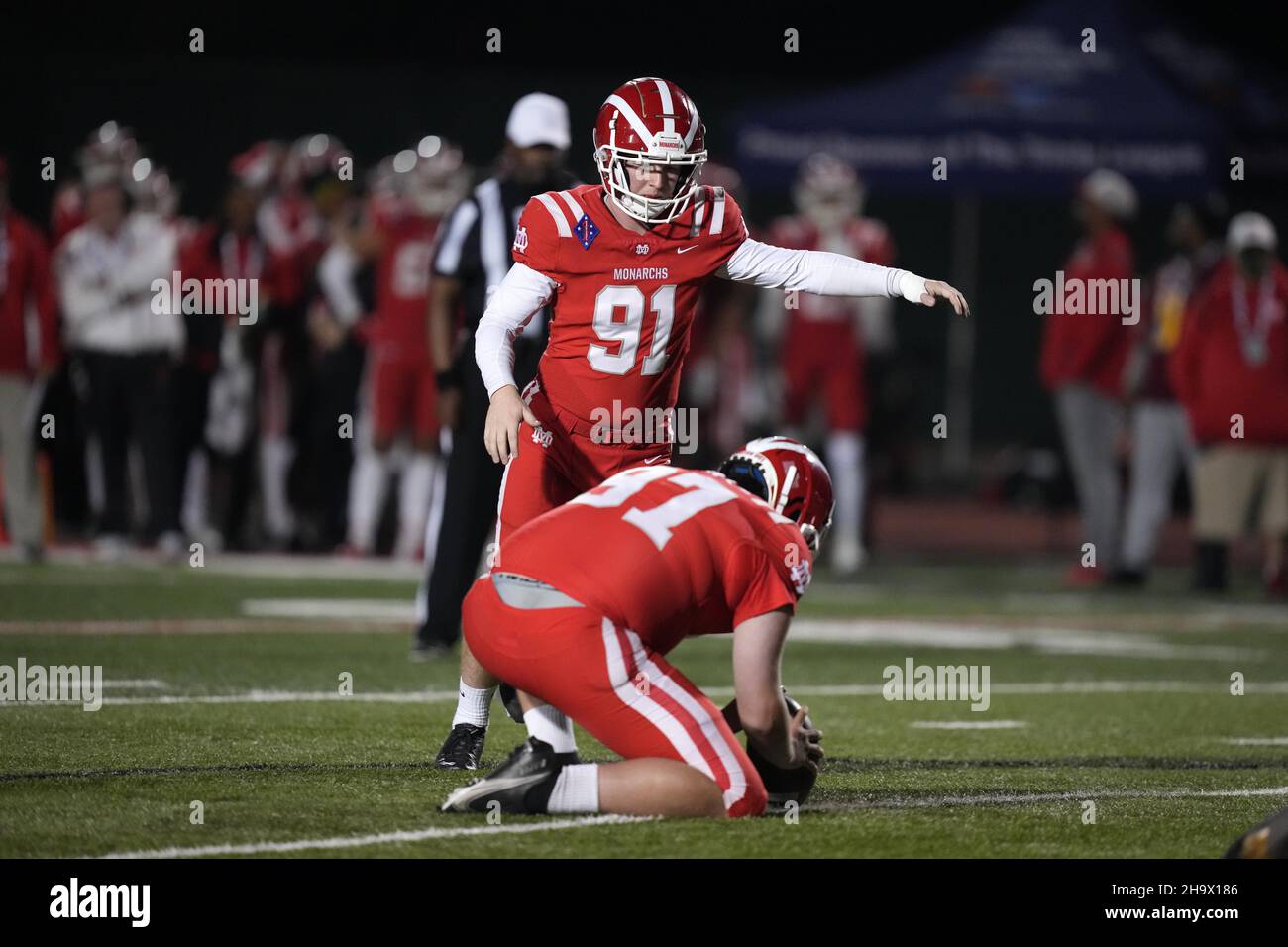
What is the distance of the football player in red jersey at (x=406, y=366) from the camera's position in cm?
1530

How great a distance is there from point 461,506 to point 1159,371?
7670 mm

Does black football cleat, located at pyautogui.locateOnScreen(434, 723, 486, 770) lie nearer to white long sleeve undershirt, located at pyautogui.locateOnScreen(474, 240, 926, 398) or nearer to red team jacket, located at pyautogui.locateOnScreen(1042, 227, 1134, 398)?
white long sleeve undershirt, located at pyautogui.locateOnScreen(474, 240, 926, 398)

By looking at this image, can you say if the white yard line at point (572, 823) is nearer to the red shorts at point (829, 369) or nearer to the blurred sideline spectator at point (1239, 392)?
the blurred sideline spectator at point (1239, 392)

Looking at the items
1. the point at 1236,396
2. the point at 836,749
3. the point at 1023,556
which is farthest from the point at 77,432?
the point at 836,749

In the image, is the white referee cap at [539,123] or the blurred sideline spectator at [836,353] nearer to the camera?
the white referee cap at [539,123]

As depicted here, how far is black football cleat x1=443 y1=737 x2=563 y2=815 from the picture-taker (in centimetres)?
539

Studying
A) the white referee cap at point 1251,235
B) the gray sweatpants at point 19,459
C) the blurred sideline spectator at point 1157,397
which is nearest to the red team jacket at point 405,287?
the gray sweatpants at point 19,459

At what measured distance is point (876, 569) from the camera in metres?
15.3

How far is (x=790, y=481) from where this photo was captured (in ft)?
19.0

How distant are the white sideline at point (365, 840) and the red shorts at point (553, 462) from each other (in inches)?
50.8

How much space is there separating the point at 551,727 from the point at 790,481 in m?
0.87

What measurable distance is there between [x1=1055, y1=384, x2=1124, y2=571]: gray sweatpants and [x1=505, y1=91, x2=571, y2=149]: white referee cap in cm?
686
